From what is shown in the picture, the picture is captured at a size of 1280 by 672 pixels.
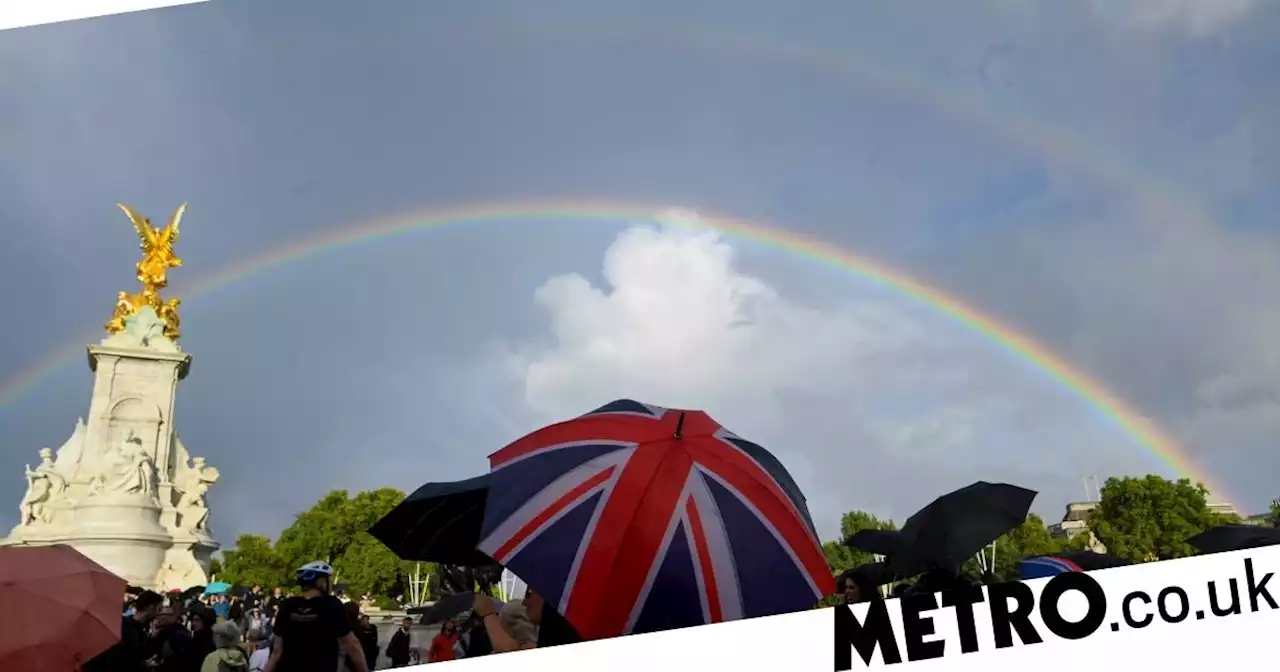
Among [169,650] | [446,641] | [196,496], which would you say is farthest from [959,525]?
[196,496]

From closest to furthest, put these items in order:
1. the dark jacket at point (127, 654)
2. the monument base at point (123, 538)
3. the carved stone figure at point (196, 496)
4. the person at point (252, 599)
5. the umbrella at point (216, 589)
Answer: the dark jacket at point (127, 654)
the person at point (252, 599)
the umbrella at point (216, 589)
the monument base at point (123, 538)
the carved stone figure at point (196, 496)

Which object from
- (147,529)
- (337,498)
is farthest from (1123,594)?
(337,498)

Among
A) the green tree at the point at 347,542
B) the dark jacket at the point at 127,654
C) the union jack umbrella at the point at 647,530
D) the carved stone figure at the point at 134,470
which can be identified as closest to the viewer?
the union jack umbrella at the point at 647,530

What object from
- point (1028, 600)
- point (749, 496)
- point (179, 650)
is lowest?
point (179, 650)

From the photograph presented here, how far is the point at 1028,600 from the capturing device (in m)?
4.01

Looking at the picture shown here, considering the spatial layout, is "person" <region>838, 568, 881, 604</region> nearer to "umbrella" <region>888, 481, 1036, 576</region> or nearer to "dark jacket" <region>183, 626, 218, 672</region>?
"umbrella" <region>888, 481, 1036, 576</region>

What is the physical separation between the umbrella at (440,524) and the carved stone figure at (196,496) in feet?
112

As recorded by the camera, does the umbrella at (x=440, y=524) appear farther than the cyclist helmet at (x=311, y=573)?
Yes

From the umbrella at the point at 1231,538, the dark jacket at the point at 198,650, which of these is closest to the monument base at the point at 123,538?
the dark jacket at the point at 198,650

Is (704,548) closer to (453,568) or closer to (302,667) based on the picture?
(302,667)

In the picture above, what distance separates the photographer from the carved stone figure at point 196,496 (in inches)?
1410

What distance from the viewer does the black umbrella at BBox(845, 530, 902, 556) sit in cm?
700

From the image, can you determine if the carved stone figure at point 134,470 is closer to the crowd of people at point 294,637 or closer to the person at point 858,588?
the crowd of people at point 294,637

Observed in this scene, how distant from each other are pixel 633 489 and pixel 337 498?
245ft
